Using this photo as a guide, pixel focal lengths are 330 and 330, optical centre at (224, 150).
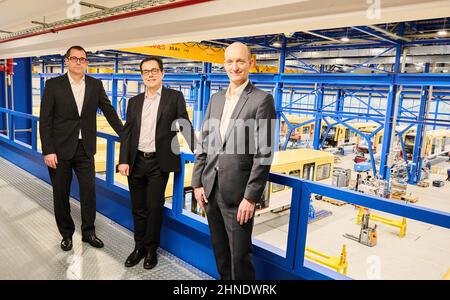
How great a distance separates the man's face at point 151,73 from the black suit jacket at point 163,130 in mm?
121

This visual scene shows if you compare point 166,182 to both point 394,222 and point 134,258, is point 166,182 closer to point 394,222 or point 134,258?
point 134,258

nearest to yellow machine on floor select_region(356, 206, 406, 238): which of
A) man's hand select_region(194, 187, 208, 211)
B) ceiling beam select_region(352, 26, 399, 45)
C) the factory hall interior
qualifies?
the factory hall interior

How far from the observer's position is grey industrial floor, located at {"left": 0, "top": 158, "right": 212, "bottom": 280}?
9.34ft

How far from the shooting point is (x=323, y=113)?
1439 cm

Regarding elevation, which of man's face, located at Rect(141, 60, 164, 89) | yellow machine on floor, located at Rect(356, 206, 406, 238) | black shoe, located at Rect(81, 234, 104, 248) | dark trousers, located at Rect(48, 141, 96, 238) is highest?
man's face, located at Rect(141, 60, 164, 89)

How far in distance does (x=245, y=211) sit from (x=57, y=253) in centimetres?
218

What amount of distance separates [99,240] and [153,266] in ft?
2.42

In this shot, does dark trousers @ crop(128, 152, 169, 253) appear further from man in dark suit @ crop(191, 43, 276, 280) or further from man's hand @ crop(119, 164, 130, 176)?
man in dark suit @ crop(191, 43, 276, 280)

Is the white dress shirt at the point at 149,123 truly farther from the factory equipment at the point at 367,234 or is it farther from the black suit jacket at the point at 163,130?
the factory equipment at the point at 367,234

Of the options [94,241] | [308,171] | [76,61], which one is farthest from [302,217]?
[308,171]

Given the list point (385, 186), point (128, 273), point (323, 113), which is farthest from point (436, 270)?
point (323, 113)

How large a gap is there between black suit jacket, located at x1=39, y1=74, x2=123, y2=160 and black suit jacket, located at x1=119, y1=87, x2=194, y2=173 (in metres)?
0.22

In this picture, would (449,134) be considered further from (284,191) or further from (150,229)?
(150,229)

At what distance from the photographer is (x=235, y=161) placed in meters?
2.04
